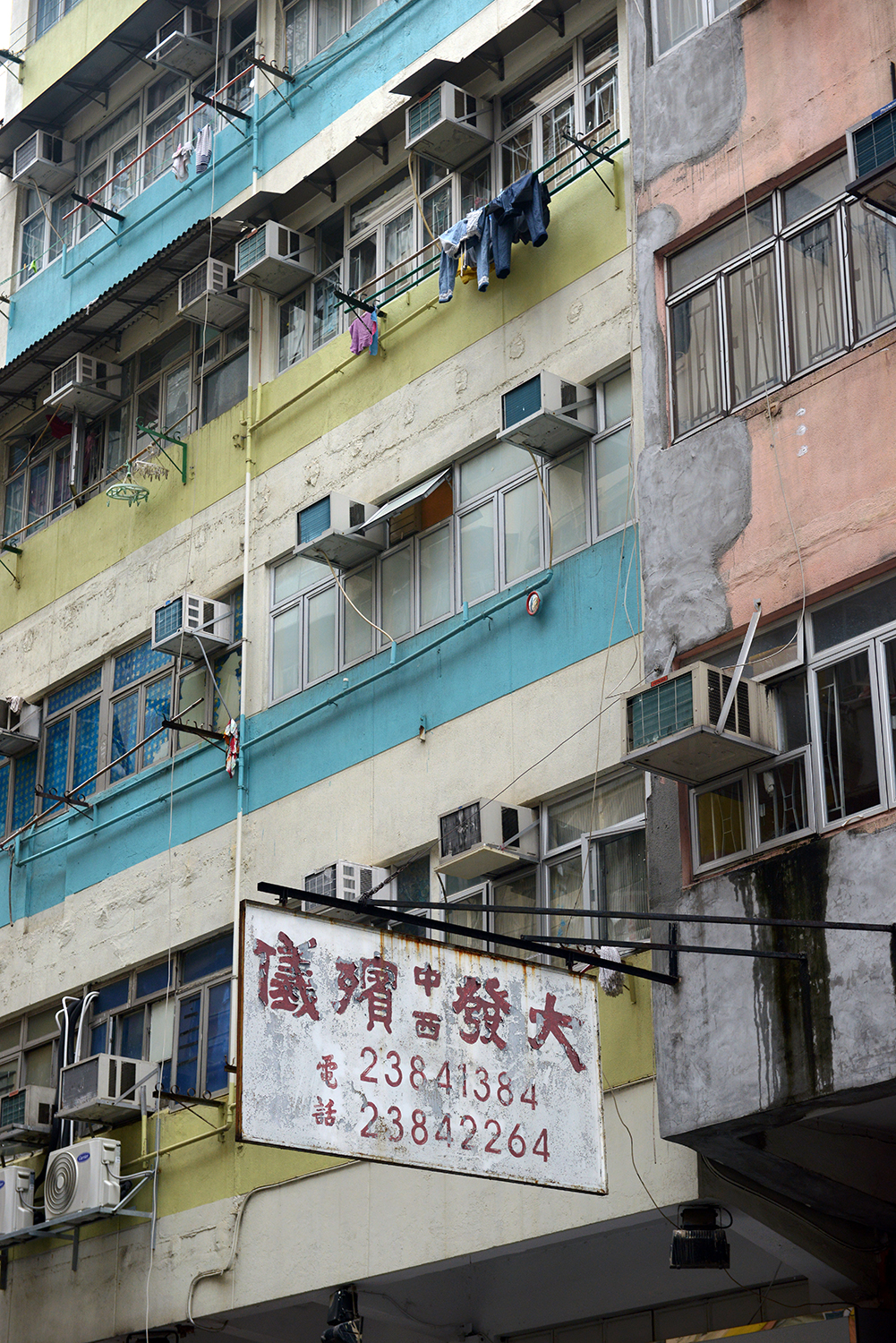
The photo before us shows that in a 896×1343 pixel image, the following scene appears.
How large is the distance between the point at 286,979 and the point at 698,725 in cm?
266

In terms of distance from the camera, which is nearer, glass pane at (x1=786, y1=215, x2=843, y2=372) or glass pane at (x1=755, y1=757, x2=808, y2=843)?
glass pane at (x1=755, y1=757, x2=808, y2=843)

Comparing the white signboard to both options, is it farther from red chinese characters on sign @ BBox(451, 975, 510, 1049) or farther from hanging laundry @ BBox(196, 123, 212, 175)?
hanging laundry @ BBox(196, 123, 212, 175)

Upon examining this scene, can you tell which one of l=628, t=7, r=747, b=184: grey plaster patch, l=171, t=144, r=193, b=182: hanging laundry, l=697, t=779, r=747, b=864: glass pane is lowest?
l=697, t=779, r=747, b=864: glass pane

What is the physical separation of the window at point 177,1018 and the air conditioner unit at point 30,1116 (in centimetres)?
61

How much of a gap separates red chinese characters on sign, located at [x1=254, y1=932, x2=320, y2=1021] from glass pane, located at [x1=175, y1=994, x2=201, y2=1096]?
6308mm

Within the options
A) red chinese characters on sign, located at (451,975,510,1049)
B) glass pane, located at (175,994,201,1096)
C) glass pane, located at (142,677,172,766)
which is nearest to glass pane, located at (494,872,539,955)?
red chinese characters on sign, located at (451,975,510,1049)

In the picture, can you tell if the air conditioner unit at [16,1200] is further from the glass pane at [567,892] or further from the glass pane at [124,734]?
the glass pane at [567,892]

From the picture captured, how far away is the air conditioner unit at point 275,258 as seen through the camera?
1652 centimetres

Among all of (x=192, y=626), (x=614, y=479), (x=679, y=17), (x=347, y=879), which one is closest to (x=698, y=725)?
(x=614, y=479)

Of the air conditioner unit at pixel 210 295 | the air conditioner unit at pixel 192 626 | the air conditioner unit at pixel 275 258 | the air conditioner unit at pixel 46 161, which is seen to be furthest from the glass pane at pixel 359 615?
the air conditioner unit at pixel 46 161

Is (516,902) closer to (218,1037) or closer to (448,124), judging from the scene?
(218,1037)

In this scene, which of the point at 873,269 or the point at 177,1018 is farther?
the point at 177,1018

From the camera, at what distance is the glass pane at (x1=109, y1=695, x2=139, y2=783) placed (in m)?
17.0

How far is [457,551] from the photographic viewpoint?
14.0 metres
